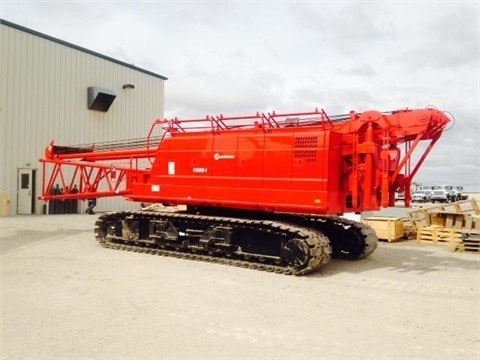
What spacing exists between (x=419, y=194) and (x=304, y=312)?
46.9m

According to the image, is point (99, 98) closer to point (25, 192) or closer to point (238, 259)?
point (25, 192)

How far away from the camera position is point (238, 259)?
1004 centimetres

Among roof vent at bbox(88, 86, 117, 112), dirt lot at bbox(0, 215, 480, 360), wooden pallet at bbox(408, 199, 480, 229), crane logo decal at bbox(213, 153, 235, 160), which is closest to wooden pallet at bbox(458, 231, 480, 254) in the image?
wooden pallet at bbox(408, 199, 480, 229)

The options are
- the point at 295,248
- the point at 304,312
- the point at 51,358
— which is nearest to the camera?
the point at 51,358

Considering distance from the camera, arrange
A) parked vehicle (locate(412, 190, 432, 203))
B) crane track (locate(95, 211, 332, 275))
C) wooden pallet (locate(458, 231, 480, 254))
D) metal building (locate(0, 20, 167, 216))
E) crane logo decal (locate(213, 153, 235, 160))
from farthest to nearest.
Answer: parked vehicle (locate(412, 190, 432, 203))
metal building (locate(0, 20, 167, 216))
wooden pallet (locate(458, 231, 480, 254))
crane logo decal (locate(213, 153, 235, 160))
crane track (locate(95, 211, 332, 275))

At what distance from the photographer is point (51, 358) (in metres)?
4.64

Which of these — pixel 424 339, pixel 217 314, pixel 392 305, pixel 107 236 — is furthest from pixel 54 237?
pixel 424 339

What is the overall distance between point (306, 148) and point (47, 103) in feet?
58.4

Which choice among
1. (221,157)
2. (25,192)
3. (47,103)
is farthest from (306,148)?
(47,103)

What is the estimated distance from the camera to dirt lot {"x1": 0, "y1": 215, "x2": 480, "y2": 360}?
4.99 m

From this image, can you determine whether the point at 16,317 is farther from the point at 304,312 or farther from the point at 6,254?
the point at 6,254

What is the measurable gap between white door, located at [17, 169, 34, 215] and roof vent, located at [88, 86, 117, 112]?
5161mm

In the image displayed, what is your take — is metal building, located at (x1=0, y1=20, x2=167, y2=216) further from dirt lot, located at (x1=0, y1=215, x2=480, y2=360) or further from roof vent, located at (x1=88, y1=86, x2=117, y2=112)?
dirt lot, located at (x1=0, y1=215, x2=480, y2=360)

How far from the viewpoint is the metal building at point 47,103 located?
21234mm
